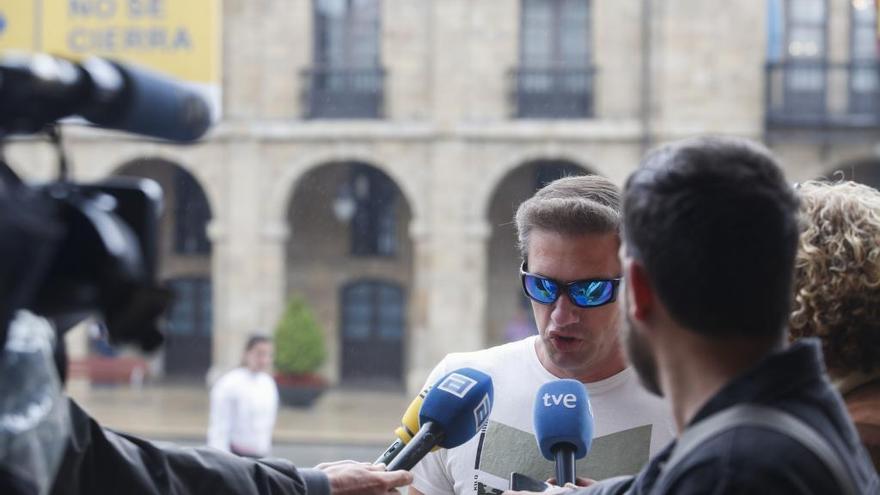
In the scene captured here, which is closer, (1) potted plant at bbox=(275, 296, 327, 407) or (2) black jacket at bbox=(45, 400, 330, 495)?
(2) black jacket at bbox=(45, 400, 330, 495)

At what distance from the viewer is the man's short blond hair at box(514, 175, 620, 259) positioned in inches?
108

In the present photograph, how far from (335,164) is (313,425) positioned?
21.6 ft

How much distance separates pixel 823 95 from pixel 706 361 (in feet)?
62.3

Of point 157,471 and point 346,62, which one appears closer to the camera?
point 157,471

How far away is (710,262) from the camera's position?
166 cm

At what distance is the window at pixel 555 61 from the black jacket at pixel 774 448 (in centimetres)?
1843

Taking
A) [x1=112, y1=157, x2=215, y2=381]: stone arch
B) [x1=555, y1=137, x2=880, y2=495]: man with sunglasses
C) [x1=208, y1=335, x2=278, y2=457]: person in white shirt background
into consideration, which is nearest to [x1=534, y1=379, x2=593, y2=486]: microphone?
[x1=555, y1=137, x2=880, y2=495]: man with sunglasses

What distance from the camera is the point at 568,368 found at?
2742 millimetres

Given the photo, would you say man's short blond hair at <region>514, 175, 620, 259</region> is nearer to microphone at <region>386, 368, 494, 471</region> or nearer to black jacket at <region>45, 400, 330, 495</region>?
microphone at <region>386, 368, 494, 471</region>

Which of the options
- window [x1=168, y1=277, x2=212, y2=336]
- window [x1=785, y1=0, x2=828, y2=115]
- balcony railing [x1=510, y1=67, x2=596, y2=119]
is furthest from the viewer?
window [x1=168, y1=277, x2=212, y2=336]

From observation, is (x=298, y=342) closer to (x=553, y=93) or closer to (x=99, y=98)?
(x=553, y=93)

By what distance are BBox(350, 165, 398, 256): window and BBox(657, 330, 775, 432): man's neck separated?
67.4 ft

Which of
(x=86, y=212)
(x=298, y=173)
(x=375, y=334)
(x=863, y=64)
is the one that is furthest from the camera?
(x=375, y=334)

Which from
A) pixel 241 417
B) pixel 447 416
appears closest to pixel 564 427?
pixel 447 416
